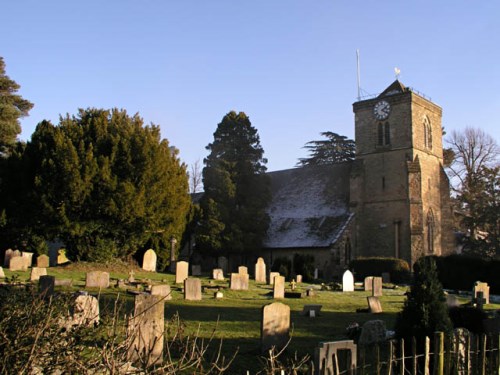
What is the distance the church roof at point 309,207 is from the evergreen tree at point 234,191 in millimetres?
2092

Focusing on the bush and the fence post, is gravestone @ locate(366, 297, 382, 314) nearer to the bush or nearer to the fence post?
the fence post

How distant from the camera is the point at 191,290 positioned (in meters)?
17.5

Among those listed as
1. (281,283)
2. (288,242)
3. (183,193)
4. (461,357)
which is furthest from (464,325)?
(288,242)

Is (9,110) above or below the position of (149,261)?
above

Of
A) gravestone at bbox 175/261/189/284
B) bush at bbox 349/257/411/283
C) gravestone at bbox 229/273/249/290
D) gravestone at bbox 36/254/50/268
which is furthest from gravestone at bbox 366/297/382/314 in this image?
bush at bbox 349/257/411/283

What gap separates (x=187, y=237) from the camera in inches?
1457

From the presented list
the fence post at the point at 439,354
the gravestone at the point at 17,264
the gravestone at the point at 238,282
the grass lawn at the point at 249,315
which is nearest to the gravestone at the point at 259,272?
the grass lawn at the point at 249,315

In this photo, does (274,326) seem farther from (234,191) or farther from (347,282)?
(234,191)

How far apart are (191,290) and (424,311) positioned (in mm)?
10360

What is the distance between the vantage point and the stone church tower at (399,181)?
119 feet

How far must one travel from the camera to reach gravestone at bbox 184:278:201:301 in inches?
687

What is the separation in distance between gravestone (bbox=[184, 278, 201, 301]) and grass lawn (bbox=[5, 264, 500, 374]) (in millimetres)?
332

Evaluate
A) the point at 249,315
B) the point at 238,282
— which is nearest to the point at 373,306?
the point at 249,315

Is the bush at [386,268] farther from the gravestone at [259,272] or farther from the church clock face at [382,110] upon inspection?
the church clock face at [382,110]
